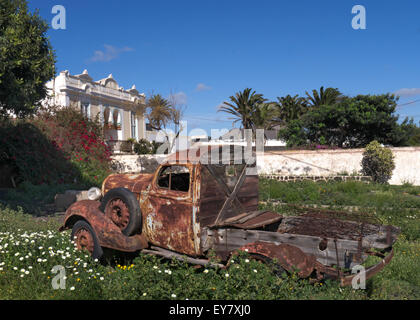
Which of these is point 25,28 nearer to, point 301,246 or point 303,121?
point 301,246

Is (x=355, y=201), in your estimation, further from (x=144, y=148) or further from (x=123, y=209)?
(x=144, y=148)

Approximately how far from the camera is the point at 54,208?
1120cm

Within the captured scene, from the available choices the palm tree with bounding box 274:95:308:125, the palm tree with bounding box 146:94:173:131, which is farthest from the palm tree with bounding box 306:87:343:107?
the palm tree with bounding box 146:94:173:131

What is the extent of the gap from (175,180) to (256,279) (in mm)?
2502

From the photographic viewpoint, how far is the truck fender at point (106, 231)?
17.0ft

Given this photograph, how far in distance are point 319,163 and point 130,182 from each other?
16.0 m

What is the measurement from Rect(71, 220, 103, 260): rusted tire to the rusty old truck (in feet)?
0.06

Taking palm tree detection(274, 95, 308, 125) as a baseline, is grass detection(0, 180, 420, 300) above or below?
below

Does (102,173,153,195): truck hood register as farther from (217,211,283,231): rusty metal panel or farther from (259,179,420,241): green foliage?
(259,179,420,241): green foliage

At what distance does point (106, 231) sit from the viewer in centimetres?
535

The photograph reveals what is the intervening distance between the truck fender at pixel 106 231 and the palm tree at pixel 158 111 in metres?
32.2

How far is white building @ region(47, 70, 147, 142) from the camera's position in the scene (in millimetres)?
24500

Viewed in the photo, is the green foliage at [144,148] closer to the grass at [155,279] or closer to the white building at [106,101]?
the white building at [106,101]
